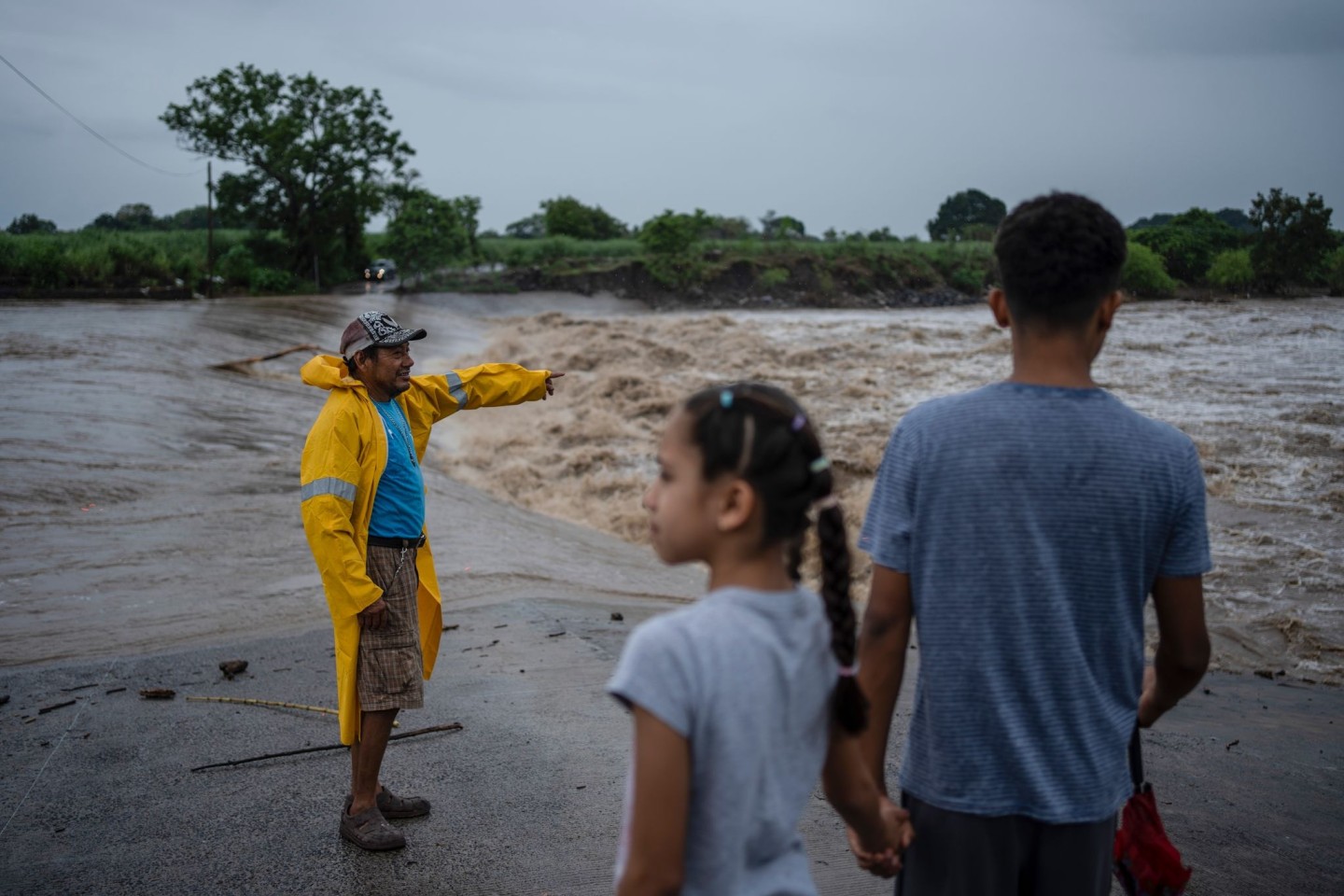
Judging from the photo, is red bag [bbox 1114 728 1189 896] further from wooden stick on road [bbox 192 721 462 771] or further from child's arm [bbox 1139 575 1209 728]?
wooden stick on road [bbox 192 721 462 771]

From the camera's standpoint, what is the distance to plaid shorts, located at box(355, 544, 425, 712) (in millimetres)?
4039

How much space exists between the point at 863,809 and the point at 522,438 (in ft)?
59.4

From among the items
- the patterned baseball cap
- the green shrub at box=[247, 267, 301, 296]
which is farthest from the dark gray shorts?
the green shrub at box=[247, 267, 301, 296]

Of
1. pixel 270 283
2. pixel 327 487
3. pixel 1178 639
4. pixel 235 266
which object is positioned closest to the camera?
Result: pixel 1178 639

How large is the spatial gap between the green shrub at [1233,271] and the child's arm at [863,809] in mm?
37980

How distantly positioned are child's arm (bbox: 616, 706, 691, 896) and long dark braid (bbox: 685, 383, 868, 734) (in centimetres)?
33

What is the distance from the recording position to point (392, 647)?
4.11 metres

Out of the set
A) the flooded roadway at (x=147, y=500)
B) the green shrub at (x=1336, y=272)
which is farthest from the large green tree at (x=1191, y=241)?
the flooded roadway at (x=147, y=500)

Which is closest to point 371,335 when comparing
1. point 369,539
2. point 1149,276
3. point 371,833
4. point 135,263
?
point 369,539

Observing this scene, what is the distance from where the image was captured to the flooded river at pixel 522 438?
28.0 feet

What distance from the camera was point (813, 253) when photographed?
193 ft

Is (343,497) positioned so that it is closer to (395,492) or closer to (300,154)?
(395,492)

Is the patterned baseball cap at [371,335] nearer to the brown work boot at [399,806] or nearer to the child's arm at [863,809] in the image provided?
the brown work boot at [399,806]

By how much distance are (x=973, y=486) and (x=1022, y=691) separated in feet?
1.27
